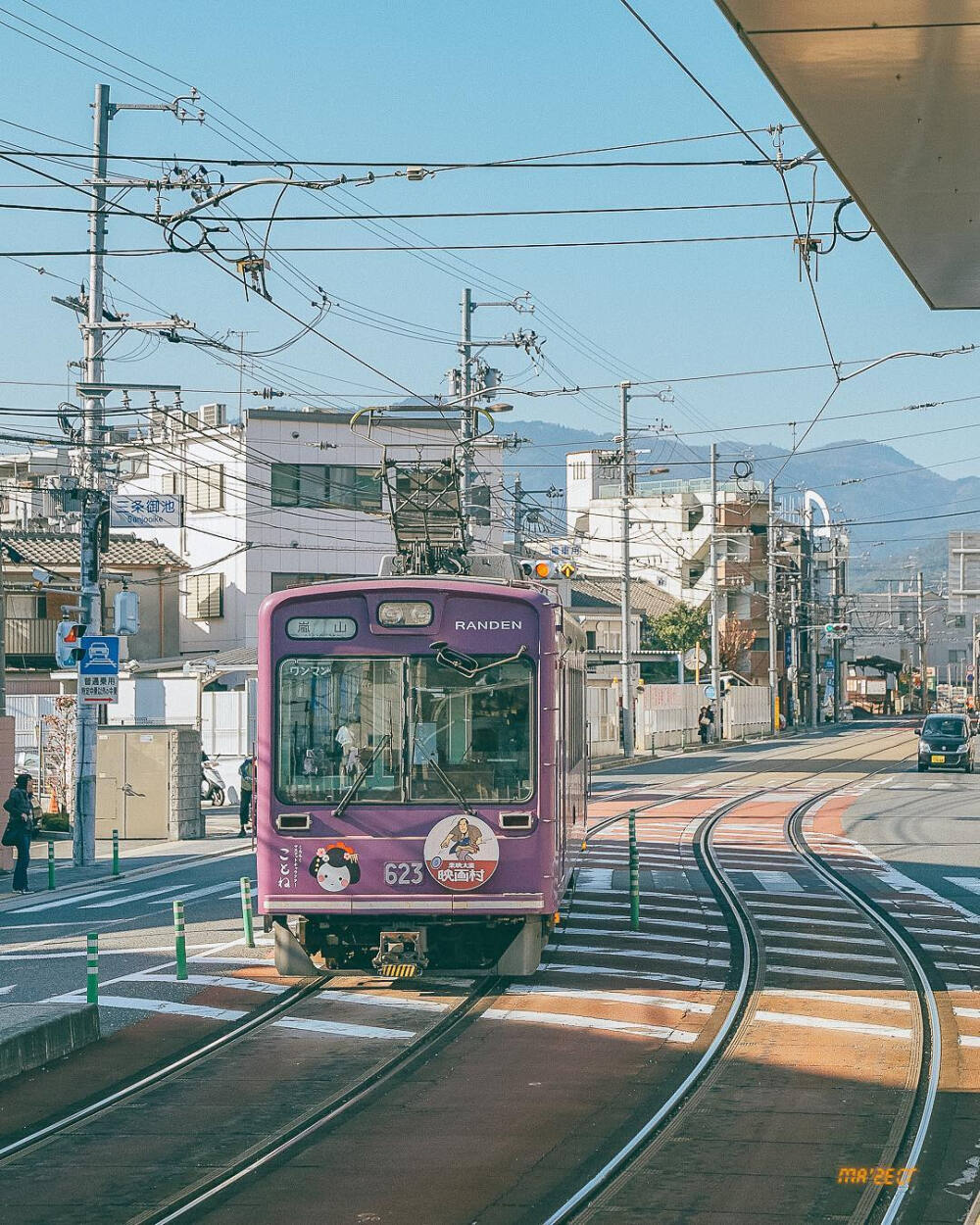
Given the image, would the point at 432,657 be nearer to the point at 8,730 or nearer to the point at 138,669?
the point at 8,730

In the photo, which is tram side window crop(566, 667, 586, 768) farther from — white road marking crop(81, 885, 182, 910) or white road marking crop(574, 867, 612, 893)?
white road marking crop(81, 885, 182, 910)

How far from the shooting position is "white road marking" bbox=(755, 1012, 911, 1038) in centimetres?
1204

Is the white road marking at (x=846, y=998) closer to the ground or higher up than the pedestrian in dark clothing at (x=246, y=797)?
closer to the ground

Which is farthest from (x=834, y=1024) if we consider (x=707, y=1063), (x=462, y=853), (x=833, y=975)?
(x=462, y=853)

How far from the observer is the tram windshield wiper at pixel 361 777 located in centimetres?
1316

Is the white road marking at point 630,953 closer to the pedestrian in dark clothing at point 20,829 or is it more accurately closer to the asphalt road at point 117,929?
the asphalt road at point 117,929

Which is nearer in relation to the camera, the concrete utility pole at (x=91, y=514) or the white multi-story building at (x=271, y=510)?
the concrete utility pole at (x=91, y=514)

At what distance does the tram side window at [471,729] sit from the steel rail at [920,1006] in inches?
149

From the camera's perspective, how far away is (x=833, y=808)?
3531cm

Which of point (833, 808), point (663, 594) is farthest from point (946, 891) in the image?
point (663, 594)

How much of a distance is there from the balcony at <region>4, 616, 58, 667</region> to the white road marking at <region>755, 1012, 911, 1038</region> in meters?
43.7

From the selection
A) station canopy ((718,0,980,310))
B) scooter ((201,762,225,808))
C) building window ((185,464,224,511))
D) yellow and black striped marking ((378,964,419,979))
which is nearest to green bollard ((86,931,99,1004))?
yellow and black striped marking ((378,964,419,979))

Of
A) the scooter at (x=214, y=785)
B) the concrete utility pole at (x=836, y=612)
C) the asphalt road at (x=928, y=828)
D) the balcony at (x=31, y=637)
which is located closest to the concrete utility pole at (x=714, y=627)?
the asphalt road at (x=928, y=828)

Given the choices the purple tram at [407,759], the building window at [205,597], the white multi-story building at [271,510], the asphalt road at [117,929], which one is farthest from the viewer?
the building window at [205,597]
